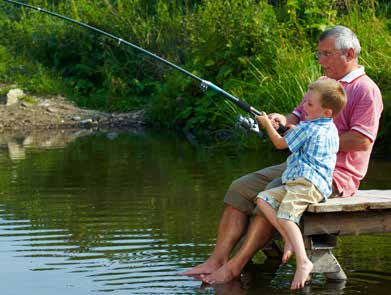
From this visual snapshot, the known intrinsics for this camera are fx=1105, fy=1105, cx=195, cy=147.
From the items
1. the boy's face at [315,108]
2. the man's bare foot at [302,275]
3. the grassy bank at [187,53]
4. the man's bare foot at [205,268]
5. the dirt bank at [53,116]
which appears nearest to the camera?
the man's bare foot at [302,275]

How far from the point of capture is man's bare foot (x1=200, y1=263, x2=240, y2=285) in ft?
20.2

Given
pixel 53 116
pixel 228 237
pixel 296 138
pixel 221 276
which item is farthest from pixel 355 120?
pixel 53 116

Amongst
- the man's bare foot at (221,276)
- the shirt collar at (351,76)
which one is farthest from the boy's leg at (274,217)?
the shirt collar at (351,76)

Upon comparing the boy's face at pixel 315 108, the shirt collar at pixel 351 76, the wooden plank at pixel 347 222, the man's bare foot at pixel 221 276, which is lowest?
the man's bare foot at pixel 221 276

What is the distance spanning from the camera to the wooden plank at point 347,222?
592 centimetres

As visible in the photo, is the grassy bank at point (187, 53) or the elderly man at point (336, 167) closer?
the elderly man at point (336, 167)

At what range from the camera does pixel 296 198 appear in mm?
5852

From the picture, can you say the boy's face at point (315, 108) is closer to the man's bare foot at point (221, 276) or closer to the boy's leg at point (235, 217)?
the boy's leg at point (235, 217)

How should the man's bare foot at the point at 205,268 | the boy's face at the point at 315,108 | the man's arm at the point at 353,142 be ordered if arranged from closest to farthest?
the boy's face at the point at 315,108 < the man's arm at the point at 353,142 < the man's bare foot at the point at 205,268

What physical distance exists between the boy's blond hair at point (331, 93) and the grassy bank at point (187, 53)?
6842 mm

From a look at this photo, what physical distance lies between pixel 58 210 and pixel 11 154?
17.2ft

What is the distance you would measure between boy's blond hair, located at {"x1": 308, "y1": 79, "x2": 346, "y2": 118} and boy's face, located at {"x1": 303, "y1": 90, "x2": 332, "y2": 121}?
0.8 inches

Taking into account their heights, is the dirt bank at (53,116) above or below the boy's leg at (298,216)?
below

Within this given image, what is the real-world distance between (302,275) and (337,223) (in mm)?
373
